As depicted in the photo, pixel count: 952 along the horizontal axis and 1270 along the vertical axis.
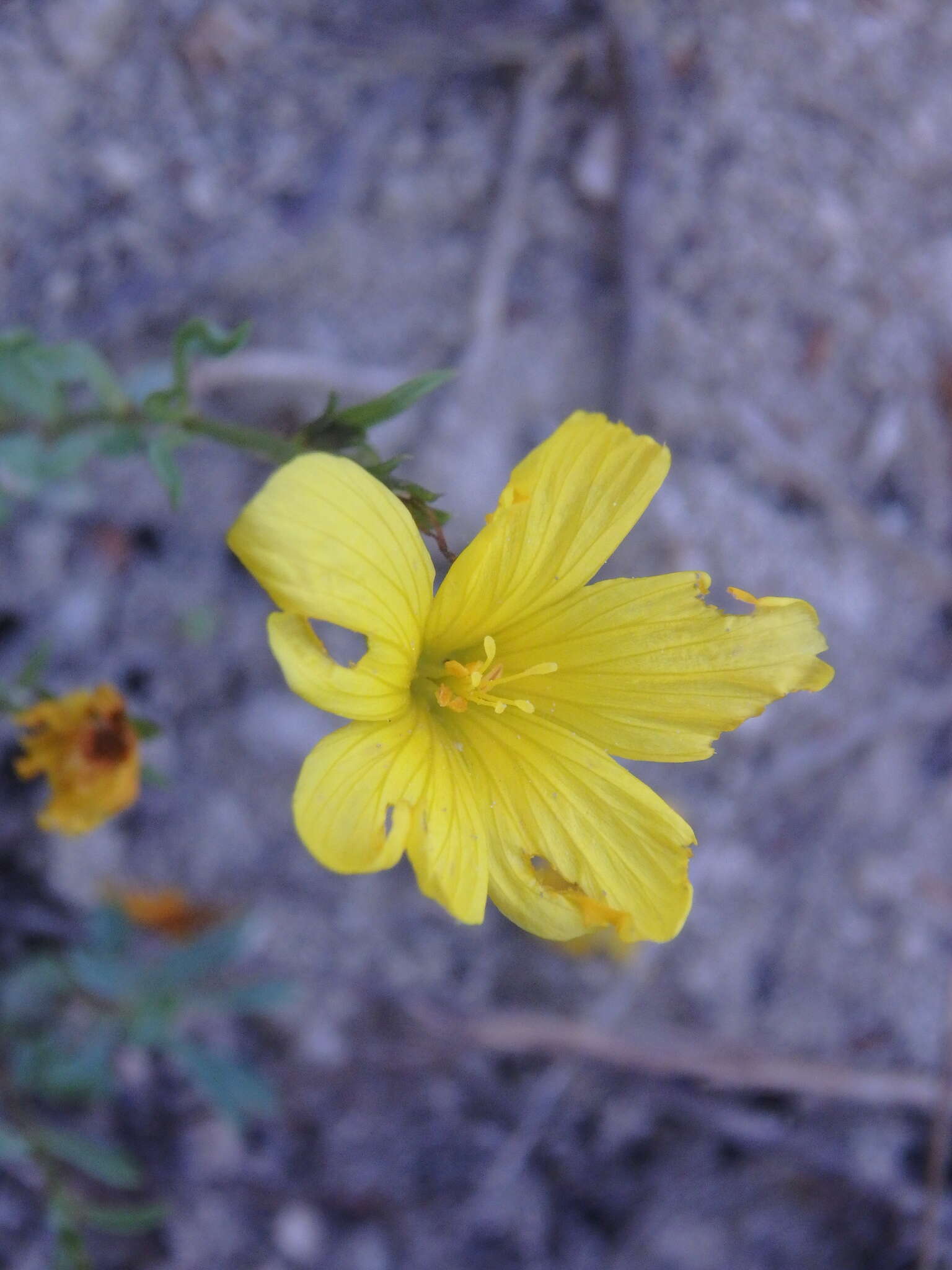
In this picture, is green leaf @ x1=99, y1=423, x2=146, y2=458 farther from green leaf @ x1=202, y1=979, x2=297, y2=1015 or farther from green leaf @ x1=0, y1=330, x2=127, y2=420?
green leaf @ x1=202, y1=979, x2=297, y2=1015

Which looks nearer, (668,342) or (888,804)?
(668,342)

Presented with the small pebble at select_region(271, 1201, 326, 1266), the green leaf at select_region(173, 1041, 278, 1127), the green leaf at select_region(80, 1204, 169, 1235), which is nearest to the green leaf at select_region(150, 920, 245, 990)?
the green leaf at select_region(173, 1041, 278, 1127)

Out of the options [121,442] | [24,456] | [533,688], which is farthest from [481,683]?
[24,456]

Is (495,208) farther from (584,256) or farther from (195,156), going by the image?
(195,156)

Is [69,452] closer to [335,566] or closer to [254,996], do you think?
→ [335,566]

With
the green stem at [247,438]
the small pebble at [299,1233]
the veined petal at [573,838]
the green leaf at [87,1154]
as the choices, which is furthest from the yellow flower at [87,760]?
the small pebble at [299,1233]

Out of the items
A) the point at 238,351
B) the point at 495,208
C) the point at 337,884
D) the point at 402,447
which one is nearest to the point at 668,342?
the point at 495,208
